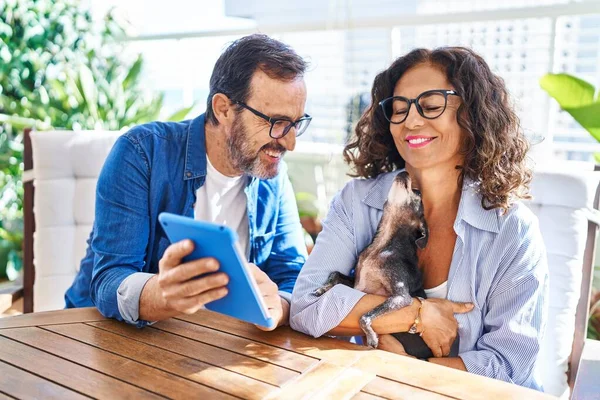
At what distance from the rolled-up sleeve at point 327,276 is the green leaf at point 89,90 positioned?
2.62 meters

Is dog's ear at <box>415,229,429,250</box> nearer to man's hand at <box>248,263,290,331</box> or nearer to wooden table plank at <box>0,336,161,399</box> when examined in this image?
man's hand at <box>248,263,290,331</box>

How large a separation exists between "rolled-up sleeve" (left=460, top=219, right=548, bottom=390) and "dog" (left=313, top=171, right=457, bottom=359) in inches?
4.3

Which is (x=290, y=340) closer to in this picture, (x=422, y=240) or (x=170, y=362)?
(x=170, y=362)

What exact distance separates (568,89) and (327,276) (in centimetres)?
137

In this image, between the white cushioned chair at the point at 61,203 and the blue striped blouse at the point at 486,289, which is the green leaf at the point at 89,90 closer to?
the white cushioned chair at the point at 61,203

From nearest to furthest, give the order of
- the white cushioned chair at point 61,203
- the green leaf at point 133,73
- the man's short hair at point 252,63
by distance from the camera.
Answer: the man's short hair at point 252,63, the white cushioned chair at point 61,203, the green leaf at point 133,73

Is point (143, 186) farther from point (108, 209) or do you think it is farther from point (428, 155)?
point (428, 155)

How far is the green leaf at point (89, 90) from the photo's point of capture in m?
3.83

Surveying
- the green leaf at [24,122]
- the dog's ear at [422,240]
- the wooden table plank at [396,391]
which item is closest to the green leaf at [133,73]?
the green leaf at [24,122]

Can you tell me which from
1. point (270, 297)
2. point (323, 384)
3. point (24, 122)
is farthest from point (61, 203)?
point (24, 122)

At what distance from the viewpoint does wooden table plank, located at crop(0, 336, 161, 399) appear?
1137mm

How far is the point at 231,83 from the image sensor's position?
182cm

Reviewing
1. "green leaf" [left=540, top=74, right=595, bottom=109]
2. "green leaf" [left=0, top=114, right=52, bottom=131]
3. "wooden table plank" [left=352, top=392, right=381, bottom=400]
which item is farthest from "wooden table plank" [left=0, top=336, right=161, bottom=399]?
"green leaf" [left=0, top=114, right=52, bottom=131]

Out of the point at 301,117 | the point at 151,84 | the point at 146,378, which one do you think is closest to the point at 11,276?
the point at 151,84
